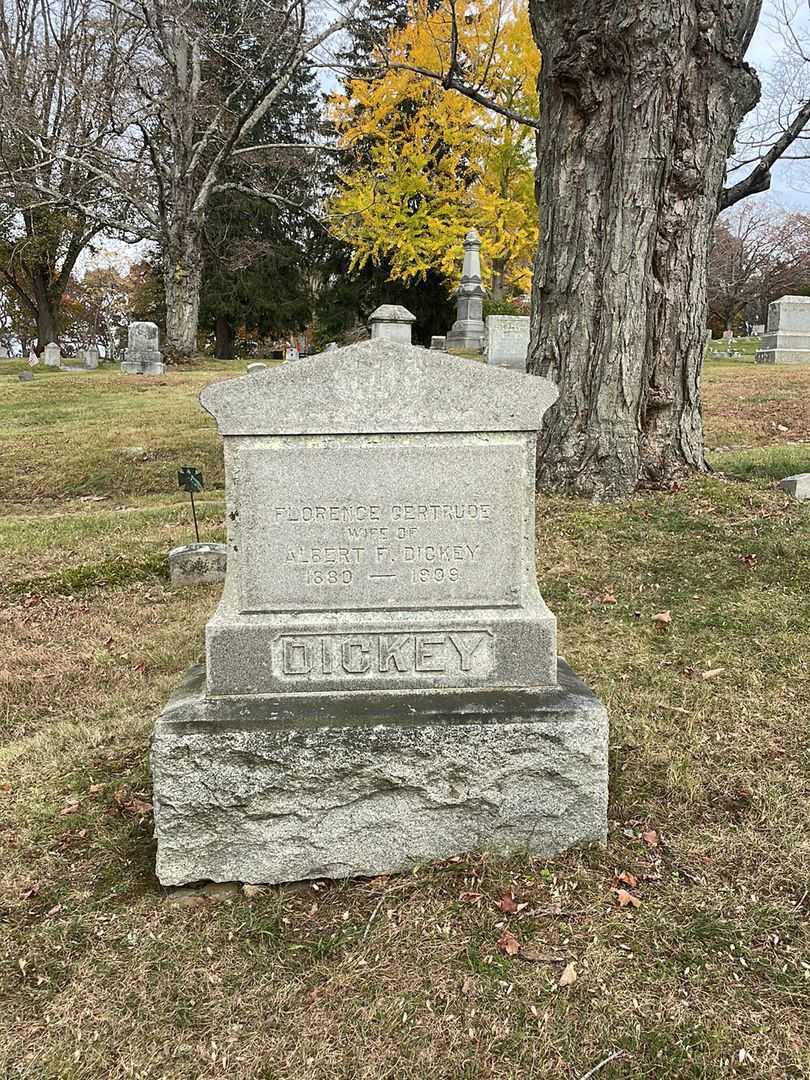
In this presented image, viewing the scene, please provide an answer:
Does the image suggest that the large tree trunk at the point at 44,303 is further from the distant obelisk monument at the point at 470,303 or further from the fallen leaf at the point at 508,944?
the fallen leaf at the point at 508,944

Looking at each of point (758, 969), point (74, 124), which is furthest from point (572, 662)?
point (74, 124)

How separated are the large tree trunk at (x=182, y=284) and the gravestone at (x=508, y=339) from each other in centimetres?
1067

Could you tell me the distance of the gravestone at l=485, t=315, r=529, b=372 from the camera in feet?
63.8

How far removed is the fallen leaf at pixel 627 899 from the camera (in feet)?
8.85

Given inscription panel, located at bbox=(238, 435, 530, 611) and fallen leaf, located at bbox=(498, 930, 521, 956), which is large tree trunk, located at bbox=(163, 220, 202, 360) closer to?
inscription panel, located at bbox=(238, 435, 530, 611)

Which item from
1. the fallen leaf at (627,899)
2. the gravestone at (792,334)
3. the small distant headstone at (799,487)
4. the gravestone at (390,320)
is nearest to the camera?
the fallen leaf at (627,899)

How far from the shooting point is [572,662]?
455 centimetres

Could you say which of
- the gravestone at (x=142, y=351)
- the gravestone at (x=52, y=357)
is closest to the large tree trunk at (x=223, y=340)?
the gravestone at (x=52, y=357)

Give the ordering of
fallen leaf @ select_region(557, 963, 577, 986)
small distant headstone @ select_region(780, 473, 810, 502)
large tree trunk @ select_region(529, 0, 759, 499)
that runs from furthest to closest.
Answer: small distant headstone @ select_region(780, 473, 810, 502)
large tree trunk @ select_region(529, 0, 759, 499)
fallen leaf @ select_region(557, 963, 577, 986)

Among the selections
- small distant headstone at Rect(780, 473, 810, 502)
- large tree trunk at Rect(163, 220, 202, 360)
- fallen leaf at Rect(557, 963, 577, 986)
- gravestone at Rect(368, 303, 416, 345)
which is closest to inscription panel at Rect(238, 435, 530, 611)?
fallen leaf at Rect(557, 963, 577, 986)

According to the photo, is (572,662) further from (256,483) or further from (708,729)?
(256,483)

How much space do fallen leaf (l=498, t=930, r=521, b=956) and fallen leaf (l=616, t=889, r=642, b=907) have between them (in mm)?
402

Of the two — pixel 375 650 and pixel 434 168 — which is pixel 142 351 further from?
pixel 375 650

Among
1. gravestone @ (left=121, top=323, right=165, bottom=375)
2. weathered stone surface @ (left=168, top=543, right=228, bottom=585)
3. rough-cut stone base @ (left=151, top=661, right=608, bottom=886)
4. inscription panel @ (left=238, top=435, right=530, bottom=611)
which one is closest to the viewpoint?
rough-cut stone base @ (left=151, top=661, right=608, bottom=886)
